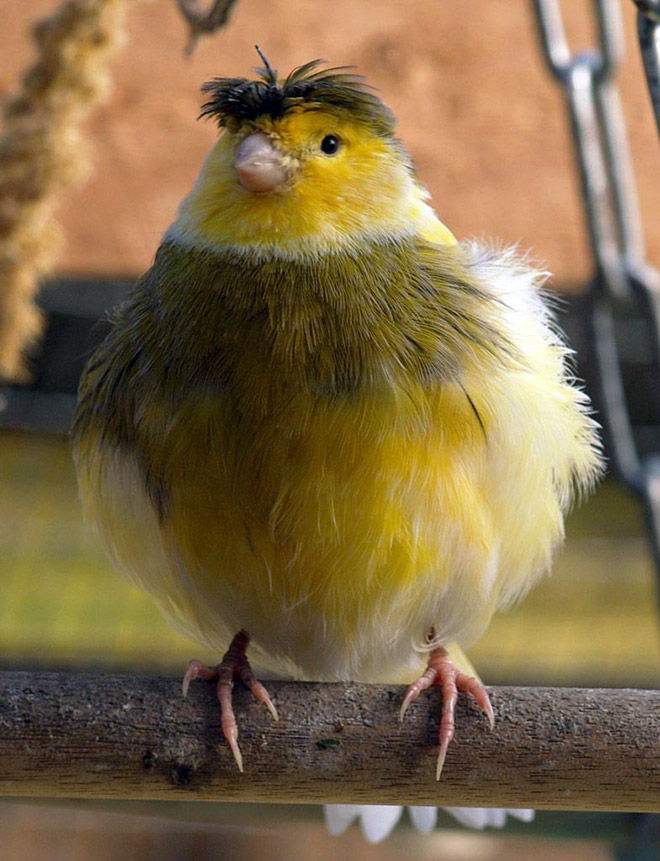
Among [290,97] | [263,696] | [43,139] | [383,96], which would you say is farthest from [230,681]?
[383,96]

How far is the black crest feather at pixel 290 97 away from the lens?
4.17ft

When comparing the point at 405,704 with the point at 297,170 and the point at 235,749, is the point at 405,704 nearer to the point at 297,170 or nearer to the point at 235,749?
the point at 235,749

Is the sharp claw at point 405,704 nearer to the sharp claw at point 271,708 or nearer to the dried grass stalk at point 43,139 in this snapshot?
the sharp claw at point 271,708

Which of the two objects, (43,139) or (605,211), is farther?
(43,139)

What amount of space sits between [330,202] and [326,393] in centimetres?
22

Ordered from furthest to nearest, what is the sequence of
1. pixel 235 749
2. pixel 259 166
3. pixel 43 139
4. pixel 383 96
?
pixel 383 96, pixel 43 139, pixel 259 166, pixel 235 749

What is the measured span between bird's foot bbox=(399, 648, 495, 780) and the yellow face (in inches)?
18.3

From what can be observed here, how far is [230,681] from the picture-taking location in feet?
3.92

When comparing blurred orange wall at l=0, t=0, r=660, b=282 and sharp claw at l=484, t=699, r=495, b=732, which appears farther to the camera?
blurred orange wall at l=0, t=0, r=660, b=282

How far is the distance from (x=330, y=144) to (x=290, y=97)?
65mm

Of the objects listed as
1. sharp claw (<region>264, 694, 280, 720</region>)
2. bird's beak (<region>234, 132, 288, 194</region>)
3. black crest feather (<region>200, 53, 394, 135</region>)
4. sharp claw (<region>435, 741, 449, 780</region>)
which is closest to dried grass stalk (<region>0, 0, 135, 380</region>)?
black crest feather (<region>200, 53, 394, 135</region>)

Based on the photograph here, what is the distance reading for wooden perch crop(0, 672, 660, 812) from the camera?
1092 millimetres

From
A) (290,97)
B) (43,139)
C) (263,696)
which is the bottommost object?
(263,696)

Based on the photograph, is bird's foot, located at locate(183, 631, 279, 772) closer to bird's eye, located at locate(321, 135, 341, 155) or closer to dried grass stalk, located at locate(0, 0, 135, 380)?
bird's eye, located at locate(321, 135, 341, 155)
